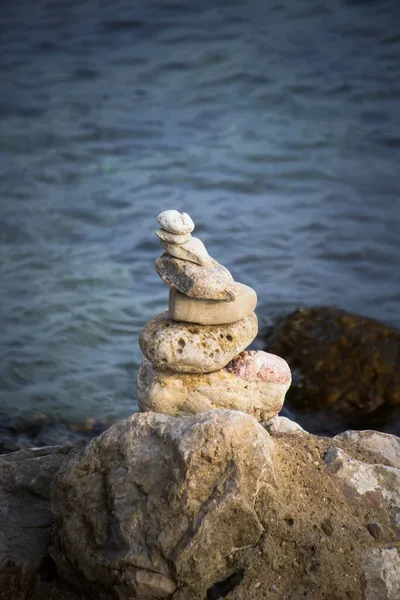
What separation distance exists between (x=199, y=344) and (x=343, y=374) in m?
4.09

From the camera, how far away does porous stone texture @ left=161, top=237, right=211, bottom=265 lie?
5391 mm

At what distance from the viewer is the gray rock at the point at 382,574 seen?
4598 mm

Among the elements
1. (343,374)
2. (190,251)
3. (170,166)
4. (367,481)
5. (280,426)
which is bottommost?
(343,374)

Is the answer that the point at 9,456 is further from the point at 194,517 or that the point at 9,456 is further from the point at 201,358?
the point at 194,517

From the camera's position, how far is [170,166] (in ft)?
46.0

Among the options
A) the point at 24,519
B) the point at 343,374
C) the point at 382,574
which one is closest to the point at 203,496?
the point at 382,574

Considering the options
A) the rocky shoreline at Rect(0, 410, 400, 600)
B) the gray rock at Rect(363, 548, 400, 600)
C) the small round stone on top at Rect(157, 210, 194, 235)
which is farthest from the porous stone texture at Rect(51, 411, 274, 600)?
the small round stone on top at Rect(157, 210, 194, 235)

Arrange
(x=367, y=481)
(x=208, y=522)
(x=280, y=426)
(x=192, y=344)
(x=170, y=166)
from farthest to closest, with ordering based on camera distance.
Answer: (x=170, y=166)
(x=280, y=426)
(x=192, y=344)
(x=367, y=481)
(x=208, y=522)

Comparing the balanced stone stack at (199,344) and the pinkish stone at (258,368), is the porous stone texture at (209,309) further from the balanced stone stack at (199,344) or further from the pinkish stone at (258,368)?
the pinkish stone at (258,368)

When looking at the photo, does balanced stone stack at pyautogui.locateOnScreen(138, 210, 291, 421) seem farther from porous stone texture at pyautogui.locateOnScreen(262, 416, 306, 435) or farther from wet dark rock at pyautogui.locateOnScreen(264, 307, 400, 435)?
wet dark rock at pyautogui.locateOnScreen(264, 307, 400, 435)

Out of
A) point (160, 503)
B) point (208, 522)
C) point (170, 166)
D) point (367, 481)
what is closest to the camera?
point (208, 522)

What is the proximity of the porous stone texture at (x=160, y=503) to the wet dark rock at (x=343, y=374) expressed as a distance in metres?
4.07

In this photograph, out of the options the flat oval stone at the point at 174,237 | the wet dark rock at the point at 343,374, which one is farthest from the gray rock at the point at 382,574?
the wet dark rock at the point at 343,374

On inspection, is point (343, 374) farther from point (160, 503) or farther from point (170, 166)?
point (170, 166)
